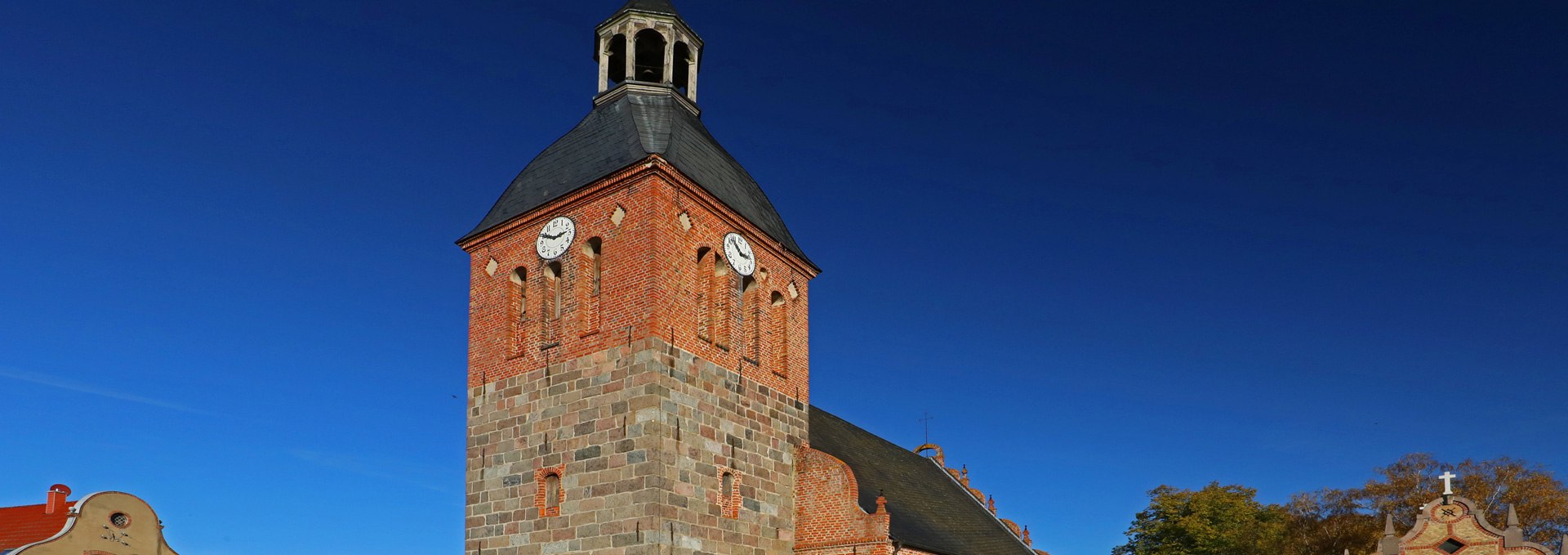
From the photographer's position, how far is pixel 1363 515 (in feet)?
126

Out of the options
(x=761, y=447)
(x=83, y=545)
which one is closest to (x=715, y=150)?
(x=761, y=447)

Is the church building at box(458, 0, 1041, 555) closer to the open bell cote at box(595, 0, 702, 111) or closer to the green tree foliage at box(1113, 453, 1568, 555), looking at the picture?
the open bell cote at box(595, 0, 702, 111)

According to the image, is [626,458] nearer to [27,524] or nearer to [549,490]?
[549,490]

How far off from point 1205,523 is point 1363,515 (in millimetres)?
9813

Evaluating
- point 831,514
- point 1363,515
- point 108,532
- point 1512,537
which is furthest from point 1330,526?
point 108,532

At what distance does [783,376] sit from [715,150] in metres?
5.77

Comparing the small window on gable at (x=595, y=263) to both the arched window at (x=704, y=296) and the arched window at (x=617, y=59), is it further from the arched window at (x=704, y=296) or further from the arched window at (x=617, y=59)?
the arched window at (x=617, y=59)

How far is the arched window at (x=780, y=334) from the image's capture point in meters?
25.8

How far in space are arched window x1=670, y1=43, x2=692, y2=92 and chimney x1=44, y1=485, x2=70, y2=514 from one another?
75.5 ft

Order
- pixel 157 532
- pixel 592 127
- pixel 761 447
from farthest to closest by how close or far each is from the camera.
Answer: pixel 157 532, pixel 592 127, pixel 761 447

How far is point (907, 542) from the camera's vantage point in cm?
2450

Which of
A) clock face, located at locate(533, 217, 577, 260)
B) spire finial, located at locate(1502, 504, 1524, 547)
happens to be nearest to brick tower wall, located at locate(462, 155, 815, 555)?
clock face, located at locate(533, 217, 577, 260)

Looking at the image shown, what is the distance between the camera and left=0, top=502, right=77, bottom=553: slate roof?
3114 centimetres

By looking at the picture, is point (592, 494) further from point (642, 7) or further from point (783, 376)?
point (642, 7)
